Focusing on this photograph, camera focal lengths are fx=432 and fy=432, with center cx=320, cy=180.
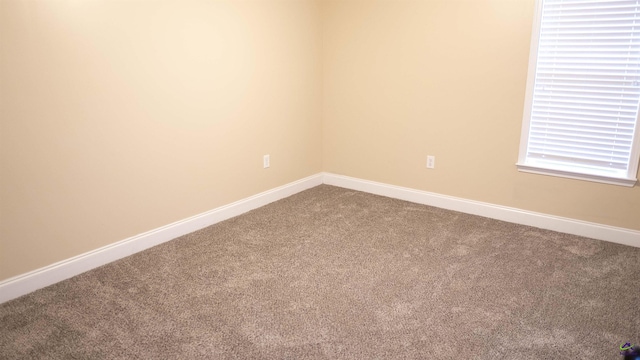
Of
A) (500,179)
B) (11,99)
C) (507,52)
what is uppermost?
(507,52)

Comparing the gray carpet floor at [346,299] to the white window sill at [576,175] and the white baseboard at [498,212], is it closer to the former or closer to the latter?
the white baseboard at [498,212]

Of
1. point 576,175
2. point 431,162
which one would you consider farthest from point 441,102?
point 576,175

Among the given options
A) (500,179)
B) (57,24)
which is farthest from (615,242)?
(57,24)

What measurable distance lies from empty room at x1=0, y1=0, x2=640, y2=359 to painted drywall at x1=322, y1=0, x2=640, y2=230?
0.02 metres

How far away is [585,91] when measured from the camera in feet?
10.1

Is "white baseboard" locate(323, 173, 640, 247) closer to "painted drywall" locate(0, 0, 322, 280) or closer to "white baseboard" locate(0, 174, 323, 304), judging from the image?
"white baseboard" locate(0, 174, 323, 304)

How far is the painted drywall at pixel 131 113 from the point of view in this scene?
237 centimetres

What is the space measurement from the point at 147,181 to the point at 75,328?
1133 millimetres

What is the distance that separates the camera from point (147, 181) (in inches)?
119

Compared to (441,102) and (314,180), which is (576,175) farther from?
(314,180)

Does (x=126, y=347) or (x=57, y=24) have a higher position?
(x=57, y=24)

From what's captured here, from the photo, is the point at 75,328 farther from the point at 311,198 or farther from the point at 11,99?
the point at 311,198

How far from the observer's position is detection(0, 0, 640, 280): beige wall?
244 cm

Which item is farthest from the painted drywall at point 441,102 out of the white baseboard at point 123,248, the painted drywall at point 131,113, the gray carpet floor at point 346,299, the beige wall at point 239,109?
the white baseboard at point 123,248
